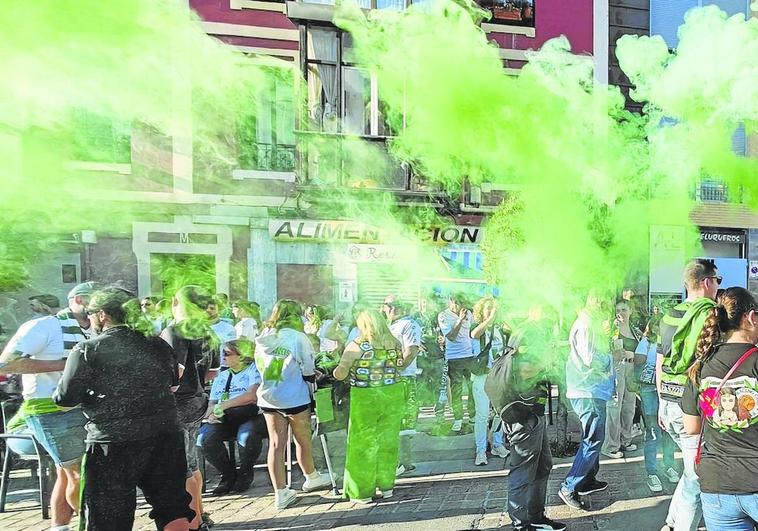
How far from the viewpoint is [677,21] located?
6.14 m

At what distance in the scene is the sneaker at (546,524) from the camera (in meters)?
3.60

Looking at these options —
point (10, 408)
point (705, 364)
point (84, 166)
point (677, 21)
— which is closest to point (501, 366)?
point (705, 364)

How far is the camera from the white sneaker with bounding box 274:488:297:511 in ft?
13.7

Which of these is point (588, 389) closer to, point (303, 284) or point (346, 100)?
point (303, 284)

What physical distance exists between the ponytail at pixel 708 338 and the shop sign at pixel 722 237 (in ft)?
20.4

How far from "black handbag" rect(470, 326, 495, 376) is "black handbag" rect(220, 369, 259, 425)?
2069 mm

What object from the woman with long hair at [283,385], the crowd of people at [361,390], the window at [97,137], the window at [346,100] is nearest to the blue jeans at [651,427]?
the crowd of people at [361,390]

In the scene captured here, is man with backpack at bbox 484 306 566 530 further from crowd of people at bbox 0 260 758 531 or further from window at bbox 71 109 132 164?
window at bbox 71 109 132 164

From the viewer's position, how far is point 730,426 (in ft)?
8.01

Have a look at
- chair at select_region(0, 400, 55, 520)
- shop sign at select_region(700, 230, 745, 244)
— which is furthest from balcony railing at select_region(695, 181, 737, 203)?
chair at select_region(0, 400, 55, 520)

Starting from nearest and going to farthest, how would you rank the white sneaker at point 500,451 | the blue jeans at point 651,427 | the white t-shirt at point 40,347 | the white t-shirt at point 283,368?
1. the white t-shirt at point 40,347
2. the white t-shirt at point 283,368
3. the blue jeans at point 651,427
4. the white sneaker at point 500,451

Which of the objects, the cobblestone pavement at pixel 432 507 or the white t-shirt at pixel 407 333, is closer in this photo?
the cobblestone pavement at pixel 432 507

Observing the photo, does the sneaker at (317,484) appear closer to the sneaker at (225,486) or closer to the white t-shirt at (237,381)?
the sneaker at (225,486)

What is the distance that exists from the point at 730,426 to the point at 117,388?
287 cm
